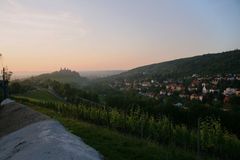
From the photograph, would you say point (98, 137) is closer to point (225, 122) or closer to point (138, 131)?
point (138, 131)

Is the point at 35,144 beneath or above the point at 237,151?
above

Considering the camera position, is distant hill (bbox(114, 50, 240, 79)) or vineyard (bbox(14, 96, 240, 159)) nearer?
vineyard (bbox(14, 96, 240, 159))

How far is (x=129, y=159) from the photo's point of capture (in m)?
12.4

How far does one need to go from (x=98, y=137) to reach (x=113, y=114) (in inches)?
421

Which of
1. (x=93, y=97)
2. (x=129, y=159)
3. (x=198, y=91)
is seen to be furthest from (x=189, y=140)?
(x=198, y=91)

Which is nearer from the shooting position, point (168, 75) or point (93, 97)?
point (93, 97)

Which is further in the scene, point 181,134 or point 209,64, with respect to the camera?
point 209,64

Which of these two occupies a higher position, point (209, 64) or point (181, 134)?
point (209, 64)

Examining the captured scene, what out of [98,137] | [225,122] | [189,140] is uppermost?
[98,137]

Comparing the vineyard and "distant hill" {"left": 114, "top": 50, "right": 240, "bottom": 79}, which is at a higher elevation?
"distant hill" {"left": 114, "top": 50, "right": 240, "bottom": 79}

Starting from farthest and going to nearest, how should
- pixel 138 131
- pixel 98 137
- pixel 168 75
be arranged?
pixel 168 75, pixel 138 131, pixel 98 137

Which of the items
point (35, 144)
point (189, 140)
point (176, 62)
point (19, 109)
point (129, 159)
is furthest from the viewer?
point (176, 62)

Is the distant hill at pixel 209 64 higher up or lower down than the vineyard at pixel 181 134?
higher up

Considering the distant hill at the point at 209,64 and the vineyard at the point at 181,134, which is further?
the distant hill at the point at 209,64
